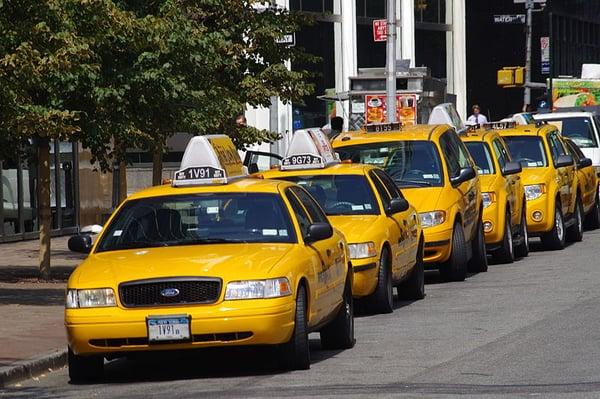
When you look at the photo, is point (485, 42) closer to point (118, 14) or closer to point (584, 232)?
point (584, 232)

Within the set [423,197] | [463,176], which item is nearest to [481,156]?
[463,176]

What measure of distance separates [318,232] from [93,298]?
1.93 m

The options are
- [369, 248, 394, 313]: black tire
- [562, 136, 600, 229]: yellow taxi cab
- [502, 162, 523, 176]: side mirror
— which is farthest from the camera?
[562, 136, 600, 229]: yellow taxi cab

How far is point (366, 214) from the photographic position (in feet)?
53.1

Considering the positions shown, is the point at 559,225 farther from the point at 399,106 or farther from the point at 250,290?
the point at 250,290

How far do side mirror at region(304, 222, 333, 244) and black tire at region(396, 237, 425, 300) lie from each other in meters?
5.03

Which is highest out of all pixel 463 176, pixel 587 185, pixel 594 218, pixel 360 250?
pixel 463 176

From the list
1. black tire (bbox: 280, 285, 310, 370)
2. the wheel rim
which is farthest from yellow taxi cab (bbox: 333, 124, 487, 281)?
black tire (bbox: 280, 285, 310, 370)

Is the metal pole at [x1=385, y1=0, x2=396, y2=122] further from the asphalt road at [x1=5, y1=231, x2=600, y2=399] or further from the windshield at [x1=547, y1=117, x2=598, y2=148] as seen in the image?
the asphalt road at [x1=5, y1=231, x2=600, y2=399]

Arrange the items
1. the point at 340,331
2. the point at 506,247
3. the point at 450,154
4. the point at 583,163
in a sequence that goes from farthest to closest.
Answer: the point at 583,163 → the point at 506,247 → the point at 450,154 → the point at 340,331

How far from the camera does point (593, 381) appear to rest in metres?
10.5

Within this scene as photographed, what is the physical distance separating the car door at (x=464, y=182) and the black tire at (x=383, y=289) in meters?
3.51

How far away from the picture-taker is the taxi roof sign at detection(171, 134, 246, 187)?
1306 centimetres

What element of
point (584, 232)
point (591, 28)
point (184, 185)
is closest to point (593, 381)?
point (184, 185)
